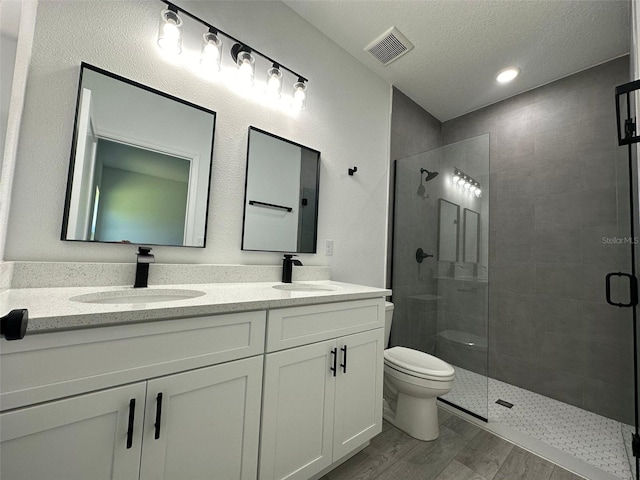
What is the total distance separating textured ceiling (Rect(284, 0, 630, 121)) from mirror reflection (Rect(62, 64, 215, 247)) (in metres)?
1.17

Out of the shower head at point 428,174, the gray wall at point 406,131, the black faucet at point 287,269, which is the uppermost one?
the gray wall at point 406,131

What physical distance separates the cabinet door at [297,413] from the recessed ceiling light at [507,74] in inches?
102

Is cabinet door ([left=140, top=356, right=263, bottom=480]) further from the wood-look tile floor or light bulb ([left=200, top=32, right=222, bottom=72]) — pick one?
light bulb ([left=200, top=32, right=222, bottom=72])

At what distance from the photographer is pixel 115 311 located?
0.71m

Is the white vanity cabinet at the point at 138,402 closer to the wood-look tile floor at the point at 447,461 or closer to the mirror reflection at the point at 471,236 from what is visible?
the wood-look tile floor at the point at 447,461

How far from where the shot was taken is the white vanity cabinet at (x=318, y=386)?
40.7 inches

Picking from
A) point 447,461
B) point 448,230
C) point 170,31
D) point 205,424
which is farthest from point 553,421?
point 170,31

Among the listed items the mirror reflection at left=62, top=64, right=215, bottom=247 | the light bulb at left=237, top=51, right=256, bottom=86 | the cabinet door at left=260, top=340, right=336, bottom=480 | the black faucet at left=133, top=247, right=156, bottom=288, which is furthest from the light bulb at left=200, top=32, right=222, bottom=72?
the cabinet door at left=260, top=340, right=336, bottom=480

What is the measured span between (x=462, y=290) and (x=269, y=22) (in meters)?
2.36

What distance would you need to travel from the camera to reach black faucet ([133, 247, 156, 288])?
115 cm

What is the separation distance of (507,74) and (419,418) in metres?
2.74

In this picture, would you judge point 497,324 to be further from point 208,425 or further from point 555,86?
point 208,425

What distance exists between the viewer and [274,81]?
1622mm

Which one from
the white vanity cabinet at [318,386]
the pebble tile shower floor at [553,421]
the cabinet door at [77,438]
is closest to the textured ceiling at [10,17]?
the cabinet door at [77,438]
